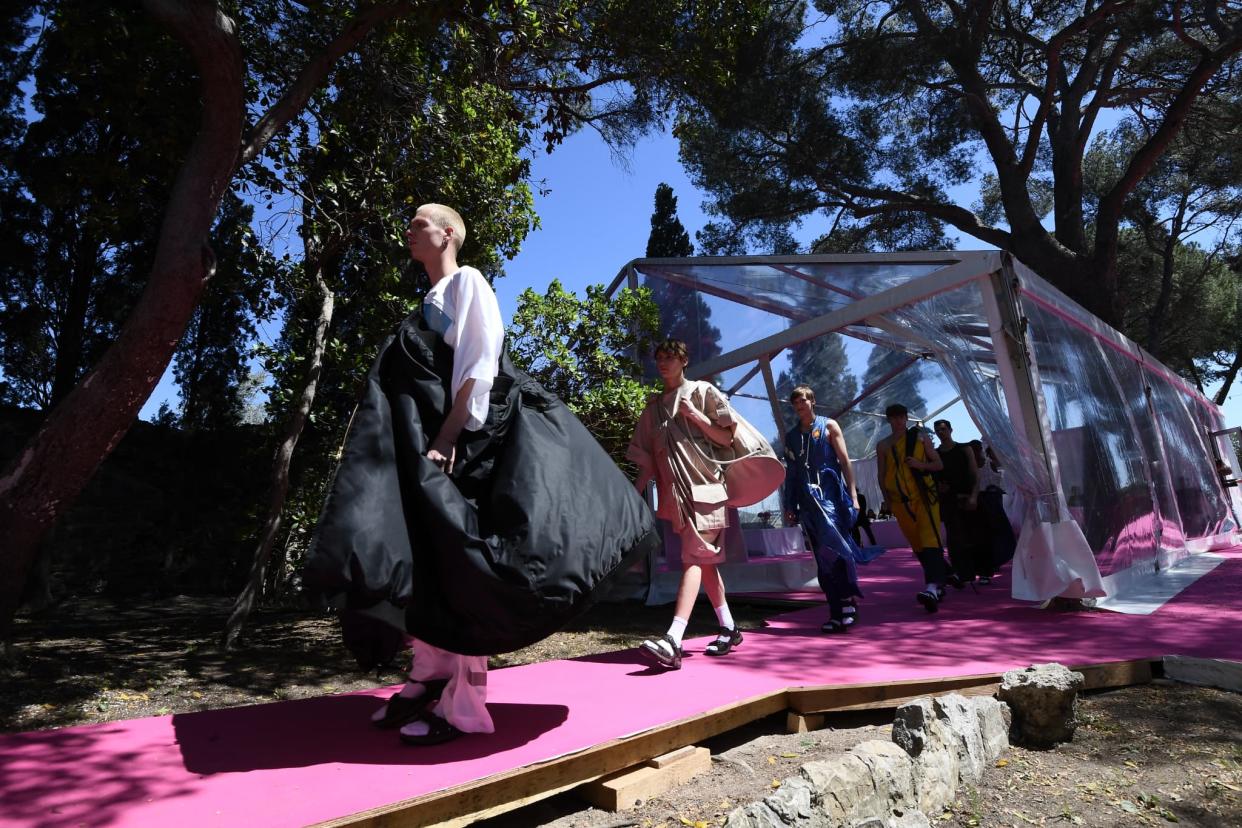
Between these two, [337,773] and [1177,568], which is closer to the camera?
[337,773]

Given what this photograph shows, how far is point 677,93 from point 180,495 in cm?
717

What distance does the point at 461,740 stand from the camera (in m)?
2.45

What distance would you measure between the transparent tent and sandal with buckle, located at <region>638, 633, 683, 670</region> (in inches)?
115

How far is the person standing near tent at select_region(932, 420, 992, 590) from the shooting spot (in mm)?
6250

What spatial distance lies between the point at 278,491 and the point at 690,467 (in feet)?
9.41

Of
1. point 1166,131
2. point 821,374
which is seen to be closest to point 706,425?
point 821,374

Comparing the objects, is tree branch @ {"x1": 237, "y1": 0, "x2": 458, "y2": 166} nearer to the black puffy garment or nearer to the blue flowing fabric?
the black puffy garment

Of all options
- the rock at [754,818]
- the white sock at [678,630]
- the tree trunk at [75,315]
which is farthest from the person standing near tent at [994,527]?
the tree trunk at [75,315]

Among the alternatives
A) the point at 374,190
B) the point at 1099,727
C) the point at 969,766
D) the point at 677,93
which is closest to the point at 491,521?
the point at 969,766

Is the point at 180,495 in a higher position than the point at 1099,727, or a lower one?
higher

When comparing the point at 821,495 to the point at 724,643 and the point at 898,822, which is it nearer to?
the point at 724,643

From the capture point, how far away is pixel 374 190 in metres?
5.62

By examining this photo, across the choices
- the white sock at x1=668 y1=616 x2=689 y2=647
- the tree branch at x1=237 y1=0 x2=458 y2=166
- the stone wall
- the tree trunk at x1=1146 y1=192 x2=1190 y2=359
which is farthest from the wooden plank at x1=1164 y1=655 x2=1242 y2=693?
the tree trunk at x1=1146 y1=192 x2=1190 y2=359

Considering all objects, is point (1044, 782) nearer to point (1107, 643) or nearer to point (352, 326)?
point (1107, 643)
